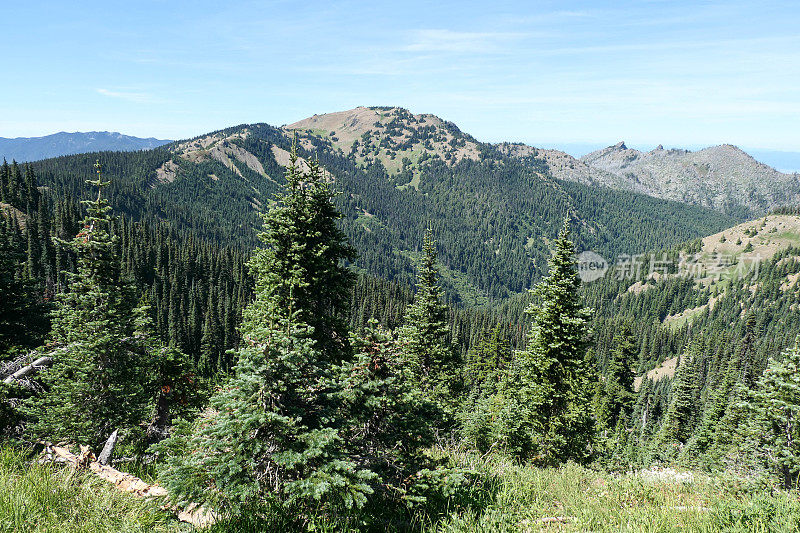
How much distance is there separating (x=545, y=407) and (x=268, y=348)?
18713mm

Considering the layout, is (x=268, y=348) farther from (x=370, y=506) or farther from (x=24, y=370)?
(x=24, y=370)

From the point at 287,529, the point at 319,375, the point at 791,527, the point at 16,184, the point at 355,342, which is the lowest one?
the point at 287,529

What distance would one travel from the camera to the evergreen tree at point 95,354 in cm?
1426

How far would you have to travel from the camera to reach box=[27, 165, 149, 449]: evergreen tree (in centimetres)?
1426

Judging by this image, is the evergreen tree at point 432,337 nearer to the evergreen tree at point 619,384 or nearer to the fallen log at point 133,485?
the fallen log at point 133,485

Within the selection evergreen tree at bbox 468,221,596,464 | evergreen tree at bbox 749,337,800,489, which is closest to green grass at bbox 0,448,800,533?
evergreen tree at bbox 749,337,800,489

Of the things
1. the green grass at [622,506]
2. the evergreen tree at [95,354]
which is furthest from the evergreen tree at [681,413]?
the evergreen tree at [95,354]

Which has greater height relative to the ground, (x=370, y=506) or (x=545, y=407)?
(x=370, y=506)

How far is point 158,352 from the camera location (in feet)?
50.2

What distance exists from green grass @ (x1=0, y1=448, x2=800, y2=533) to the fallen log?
0.29 meters

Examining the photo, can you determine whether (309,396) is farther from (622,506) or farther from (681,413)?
(681,413)

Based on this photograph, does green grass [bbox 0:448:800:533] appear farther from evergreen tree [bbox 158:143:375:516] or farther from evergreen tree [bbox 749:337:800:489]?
evergreen tree [bbox 749:337:800:489]

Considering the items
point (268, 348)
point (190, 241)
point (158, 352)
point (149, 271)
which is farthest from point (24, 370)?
point (190, 241)

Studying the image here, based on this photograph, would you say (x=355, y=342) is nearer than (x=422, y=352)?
Yes
